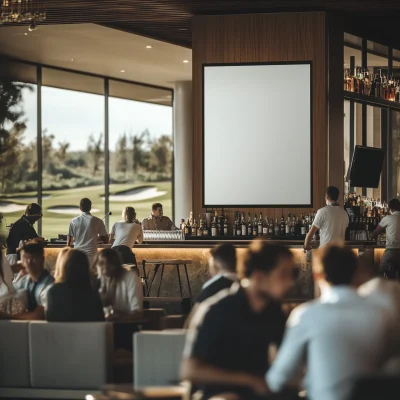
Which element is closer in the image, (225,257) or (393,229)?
(225,257)

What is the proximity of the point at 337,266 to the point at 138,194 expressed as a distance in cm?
1697

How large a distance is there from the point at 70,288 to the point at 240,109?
672 cm

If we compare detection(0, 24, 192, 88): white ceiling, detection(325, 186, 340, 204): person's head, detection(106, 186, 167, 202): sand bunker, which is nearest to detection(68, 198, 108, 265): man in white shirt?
detection(325, 186, 340, 204): person's head

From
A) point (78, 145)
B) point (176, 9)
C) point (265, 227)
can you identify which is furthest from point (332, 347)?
point (78, 145)

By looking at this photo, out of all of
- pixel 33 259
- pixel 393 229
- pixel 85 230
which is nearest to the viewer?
pixel 33 259

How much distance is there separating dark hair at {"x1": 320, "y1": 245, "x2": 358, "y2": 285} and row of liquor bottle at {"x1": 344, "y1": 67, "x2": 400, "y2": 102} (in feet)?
33.6

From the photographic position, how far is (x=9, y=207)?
17.5 m

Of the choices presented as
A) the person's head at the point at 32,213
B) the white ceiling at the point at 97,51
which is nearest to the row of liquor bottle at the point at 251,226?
the person's head at the point at 32,213

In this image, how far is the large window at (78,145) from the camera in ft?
57.4

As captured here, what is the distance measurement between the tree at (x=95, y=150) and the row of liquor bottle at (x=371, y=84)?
647 cm

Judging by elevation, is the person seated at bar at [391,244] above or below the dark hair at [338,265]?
below

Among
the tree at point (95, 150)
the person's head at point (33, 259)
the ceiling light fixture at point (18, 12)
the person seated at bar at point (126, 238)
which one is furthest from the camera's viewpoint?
the tree at point (95, 150)

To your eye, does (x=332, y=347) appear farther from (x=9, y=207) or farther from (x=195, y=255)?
(x=9, y=207)

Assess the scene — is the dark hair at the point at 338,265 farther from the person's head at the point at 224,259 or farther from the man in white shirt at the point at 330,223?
the man in white shirt at the point at 330,223
